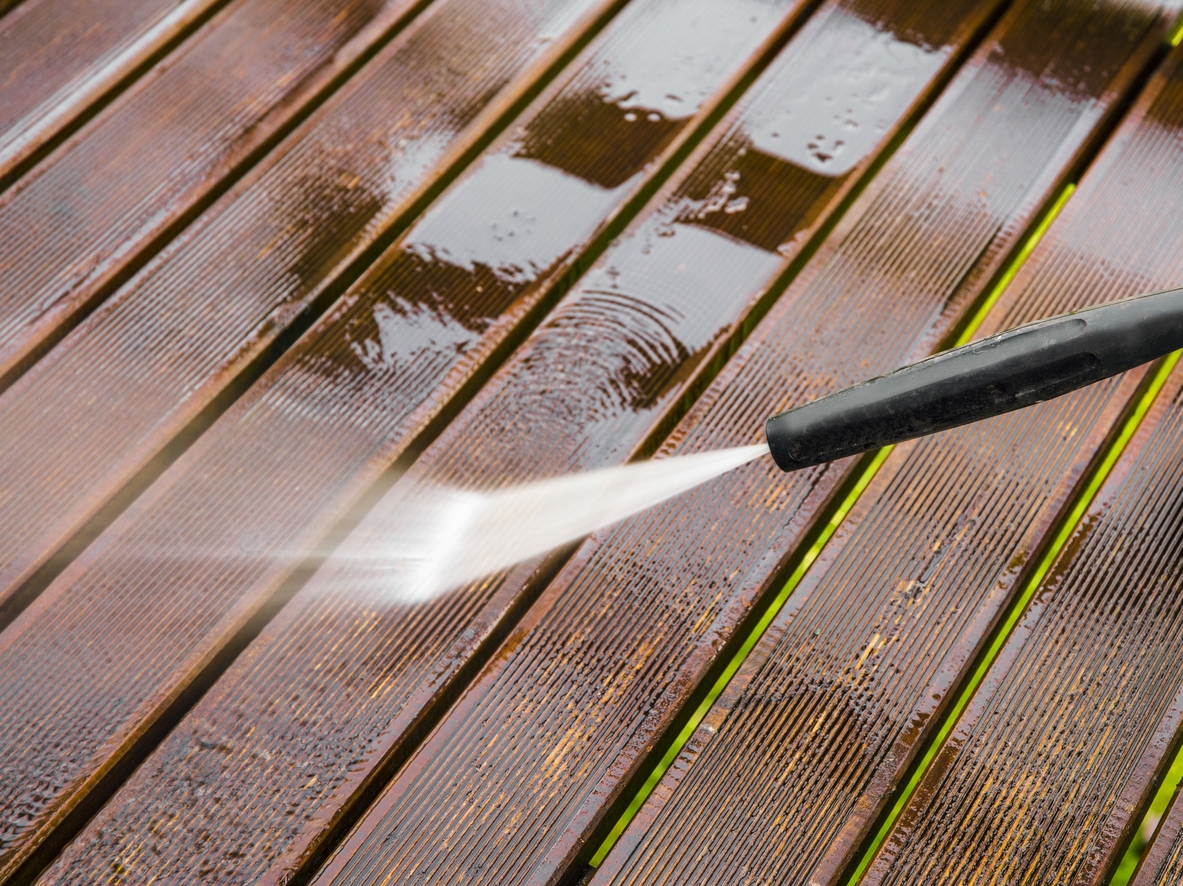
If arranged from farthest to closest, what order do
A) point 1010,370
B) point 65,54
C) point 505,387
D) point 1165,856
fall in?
point 65,54
point 505,387
point 1165,856
point 1010,370

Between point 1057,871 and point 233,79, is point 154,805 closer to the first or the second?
point 1057,871

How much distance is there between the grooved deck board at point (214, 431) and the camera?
4.07ft

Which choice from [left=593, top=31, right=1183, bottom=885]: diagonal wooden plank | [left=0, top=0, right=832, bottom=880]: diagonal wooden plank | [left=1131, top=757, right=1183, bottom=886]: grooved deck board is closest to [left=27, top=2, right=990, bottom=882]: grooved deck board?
[left=0, top=0, right=832, bottom=880]: diagonal wooden plank

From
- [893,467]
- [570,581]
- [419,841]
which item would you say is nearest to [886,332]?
[893,467]

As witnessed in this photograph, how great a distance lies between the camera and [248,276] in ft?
5.04

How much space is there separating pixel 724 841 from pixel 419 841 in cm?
40

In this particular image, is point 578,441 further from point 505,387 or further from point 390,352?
point 390,352

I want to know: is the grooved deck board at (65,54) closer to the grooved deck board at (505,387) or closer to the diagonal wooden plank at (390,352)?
the diagonal wooden plank at (390,352)

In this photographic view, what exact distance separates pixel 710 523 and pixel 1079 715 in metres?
0.55

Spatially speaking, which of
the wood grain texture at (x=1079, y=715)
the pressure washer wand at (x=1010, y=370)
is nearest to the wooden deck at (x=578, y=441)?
the wood grain texture at (x=1079, y=715)

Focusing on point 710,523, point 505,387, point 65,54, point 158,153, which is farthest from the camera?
point 65,54

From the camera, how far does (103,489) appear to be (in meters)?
1.38

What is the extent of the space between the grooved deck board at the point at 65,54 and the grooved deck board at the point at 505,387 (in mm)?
720

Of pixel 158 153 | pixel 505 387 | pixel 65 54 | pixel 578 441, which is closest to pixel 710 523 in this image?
pixel 578 441
